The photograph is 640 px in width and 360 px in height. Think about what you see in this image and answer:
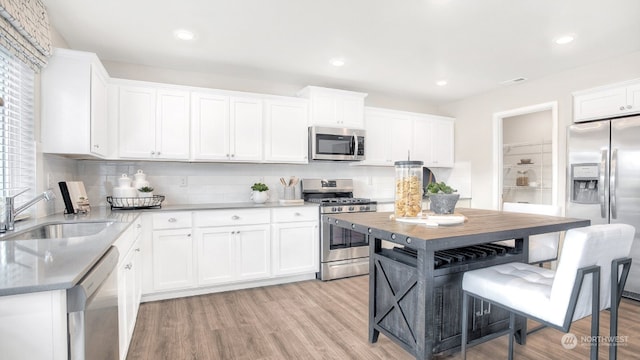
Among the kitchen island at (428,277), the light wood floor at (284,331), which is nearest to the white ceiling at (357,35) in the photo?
the kitchen island at (428,277)

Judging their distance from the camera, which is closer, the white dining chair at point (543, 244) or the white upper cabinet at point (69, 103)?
the white upper cabinet at point (69, 103)

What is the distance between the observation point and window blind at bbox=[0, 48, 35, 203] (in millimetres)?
2119

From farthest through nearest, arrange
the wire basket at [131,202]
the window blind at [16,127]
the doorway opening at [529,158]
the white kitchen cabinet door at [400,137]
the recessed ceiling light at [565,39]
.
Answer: the doorway opening at [529,158]
the white kitchen cabinet door at [400,137]
the wire basket at [131,202]
the recessed ceiling light at [565,39]
the window blind at [16,127]

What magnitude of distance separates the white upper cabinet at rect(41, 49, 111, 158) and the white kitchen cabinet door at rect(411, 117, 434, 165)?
3.89 metres

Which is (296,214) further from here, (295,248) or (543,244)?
(543,244)

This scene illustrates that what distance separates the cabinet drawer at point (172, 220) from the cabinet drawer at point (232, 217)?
0.09 m

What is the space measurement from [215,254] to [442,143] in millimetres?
3684

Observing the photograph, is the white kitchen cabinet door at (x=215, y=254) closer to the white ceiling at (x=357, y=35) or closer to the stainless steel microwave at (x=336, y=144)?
the stainless steel microwave at (x=336, y=144)

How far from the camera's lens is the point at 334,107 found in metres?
4.14

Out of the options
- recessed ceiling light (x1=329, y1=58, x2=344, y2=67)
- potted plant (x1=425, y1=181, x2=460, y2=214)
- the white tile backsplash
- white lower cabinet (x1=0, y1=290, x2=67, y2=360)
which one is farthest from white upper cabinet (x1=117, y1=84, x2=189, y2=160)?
white lower cabinet (x1=0, y1=290, x2=67, y2=360)

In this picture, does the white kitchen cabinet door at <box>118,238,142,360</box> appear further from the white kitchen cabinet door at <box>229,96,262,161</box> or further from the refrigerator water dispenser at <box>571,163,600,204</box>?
the refrigerator water dispenser at <box>571,163,600,204</box>

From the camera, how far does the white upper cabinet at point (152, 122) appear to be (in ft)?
10.6

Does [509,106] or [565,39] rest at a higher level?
[565,39]

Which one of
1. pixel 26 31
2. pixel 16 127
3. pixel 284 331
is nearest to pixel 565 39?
pixel 284 331
